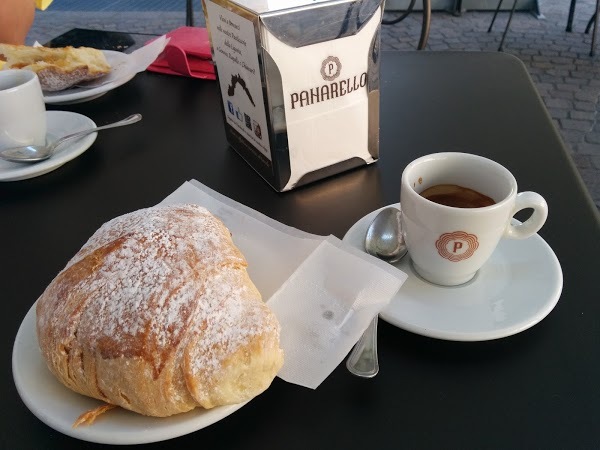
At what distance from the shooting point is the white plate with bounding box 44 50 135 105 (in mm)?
1003

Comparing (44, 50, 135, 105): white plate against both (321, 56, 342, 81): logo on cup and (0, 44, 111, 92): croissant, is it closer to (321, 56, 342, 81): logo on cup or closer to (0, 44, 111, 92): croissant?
(0, 44, 111, 92): croissant

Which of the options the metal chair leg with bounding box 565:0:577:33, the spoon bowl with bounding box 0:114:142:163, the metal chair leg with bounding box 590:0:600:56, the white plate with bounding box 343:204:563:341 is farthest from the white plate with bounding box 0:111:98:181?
the metal chair leg with bounding box 565:0:577:33

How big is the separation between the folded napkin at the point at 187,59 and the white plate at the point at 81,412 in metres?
0.74

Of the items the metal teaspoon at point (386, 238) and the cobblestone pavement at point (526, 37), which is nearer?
the metal teaspoon at point (386, 238)

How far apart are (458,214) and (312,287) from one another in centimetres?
16

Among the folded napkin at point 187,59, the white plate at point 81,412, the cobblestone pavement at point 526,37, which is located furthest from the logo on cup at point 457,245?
the cobblestone pavement at point 526,37

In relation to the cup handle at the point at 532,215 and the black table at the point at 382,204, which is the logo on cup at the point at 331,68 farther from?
the cup handle at the point at 532,215

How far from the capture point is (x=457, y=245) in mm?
536

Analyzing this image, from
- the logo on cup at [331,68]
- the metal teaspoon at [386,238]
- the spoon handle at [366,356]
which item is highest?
the logo on cup at [331,68]

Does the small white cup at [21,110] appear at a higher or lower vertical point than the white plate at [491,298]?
higher

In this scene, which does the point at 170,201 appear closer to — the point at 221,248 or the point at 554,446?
the point at 221,248

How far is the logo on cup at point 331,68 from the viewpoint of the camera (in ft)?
2.22

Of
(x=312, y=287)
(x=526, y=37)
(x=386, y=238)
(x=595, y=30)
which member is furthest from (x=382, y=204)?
(x=526, y=37)

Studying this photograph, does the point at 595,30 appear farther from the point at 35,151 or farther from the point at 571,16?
the point at 35,151
